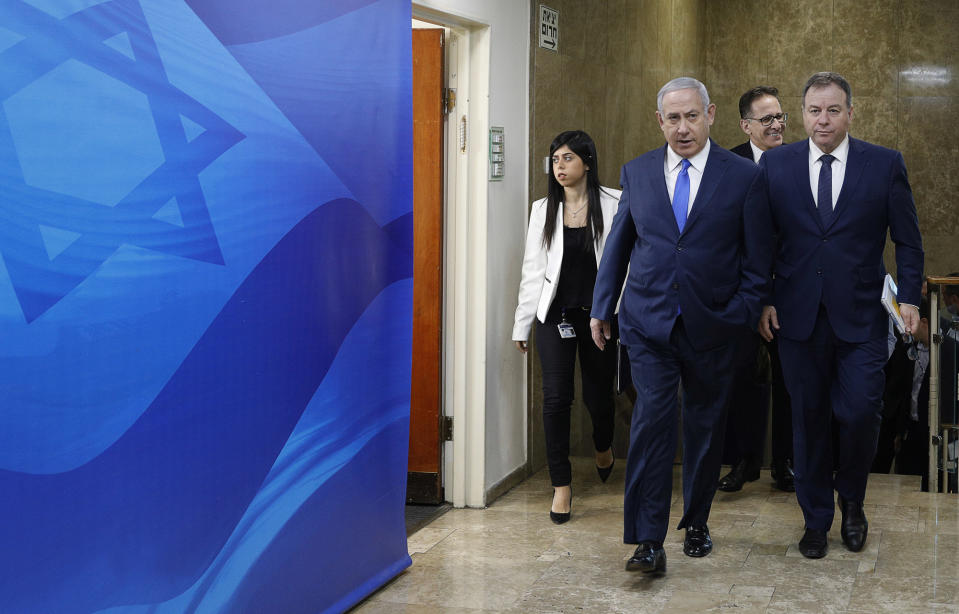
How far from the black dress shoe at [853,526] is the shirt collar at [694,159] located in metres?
1.42

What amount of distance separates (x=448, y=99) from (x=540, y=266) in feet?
2.75

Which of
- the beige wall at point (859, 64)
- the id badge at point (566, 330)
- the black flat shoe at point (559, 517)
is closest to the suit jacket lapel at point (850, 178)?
the id badge at point (566, 330)

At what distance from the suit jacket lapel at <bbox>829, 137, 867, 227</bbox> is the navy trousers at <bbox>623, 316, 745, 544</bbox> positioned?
25.2 inches

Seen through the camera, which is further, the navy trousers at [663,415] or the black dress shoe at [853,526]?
the black dress shoe at [853,526]

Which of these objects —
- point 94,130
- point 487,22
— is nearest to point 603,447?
point 487,22

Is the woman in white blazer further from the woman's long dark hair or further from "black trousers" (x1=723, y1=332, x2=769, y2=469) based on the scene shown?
"black trousers" (x1=723, y1=332, x2=769, y2=469)

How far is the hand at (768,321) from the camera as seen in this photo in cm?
412

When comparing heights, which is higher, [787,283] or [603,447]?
[787,283]

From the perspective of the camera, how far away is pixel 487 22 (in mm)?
4875

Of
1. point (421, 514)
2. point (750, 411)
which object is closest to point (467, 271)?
point (421, 514)

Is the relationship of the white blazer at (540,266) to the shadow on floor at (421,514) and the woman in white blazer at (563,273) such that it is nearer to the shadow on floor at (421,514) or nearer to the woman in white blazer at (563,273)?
the woman in white blazer at (563,273)

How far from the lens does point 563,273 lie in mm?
4859

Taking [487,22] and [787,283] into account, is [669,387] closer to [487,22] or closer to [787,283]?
[787,283]

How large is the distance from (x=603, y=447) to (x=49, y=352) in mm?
3403
